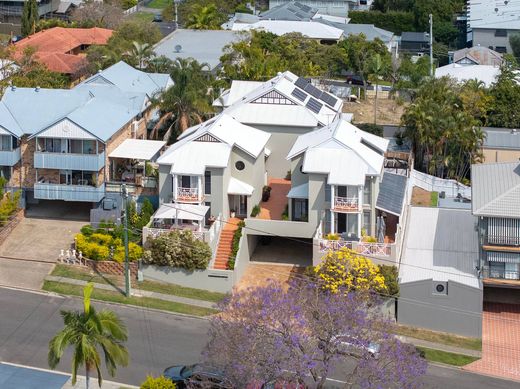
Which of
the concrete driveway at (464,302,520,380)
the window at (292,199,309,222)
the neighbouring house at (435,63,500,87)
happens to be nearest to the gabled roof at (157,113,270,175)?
the window at (292,199,309,222)

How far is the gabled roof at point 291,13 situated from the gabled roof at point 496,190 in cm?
7295

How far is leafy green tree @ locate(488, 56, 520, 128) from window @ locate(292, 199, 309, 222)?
Result: 26.0m

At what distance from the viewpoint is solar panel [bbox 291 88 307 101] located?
241 ft

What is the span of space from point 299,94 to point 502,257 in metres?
21.6

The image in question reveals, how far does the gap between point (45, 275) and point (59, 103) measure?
14914 mm

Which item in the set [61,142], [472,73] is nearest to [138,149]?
[61,142]

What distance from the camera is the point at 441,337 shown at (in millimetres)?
56312

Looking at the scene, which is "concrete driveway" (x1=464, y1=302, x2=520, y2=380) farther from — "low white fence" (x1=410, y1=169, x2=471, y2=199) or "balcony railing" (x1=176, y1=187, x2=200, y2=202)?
"balcony railing" (x1=176, y1=187, x2=200, y2=202)

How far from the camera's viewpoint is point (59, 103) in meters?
70.8

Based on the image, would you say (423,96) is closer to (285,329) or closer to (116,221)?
(116,221)

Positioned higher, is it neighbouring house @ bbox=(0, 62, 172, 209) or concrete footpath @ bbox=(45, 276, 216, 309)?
neighbouring house @ bbox=(0, 62, 172, 209)

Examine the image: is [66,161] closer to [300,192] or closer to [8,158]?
[8,158]

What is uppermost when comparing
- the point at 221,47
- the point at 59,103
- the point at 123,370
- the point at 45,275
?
the point at 221,47

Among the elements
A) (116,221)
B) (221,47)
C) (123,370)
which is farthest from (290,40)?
(123,370)
